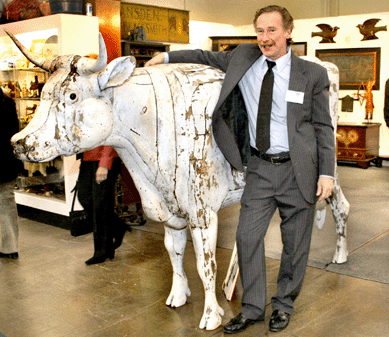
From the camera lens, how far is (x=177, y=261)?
3.38m

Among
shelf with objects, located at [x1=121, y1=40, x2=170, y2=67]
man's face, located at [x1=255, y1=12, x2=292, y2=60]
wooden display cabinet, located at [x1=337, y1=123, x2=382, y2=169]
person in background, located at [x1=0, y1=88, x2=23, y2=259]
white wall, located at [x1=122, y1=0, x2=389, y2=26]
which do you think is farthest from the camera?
white wall, located at [x1=122, y1=0, x2=389, y2=26]

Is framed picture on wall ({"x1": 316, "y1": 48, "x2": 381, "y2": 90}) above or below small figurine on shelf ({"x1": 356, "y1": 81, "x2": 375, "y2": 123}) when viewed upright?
above

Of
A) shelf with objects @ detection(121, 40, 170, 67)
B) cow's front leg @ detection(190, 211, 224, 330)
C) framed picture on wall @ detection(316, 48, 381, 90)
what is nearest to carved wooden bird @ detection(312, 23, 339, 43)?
framed picture on wall @ detection(316, 48, 381, 90)

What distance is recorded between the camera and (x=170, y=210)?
10.0 feet

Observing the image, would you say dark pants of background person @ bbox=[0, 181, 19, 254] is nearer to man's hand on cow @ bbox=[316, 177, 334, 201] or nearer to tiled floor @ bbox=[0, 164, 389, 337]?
tiled floor @ bbox=[0, 164, 389, 337]

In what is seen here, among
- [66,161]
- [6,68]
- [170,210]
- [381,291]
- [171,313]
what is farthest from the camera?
[6,68]

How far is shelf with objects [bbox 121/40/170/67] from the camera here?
24.9ft

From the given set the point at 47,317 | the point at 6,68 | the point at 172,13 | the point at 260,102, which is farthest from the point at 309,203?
the point at 172,13

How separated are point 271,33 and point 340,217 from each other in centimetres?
195

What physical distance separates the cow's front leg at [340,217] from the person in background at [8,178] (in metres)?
2.81

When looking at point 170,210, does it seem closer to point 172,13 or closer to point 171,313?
point 171,313

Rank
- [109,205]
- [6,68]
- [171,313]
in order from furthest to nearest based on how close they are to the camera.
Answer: [6,68], [109,205], [171,313]

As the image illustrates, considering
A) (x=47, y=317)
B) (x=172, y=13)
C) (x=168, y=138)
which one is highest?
(x=172, y=13)

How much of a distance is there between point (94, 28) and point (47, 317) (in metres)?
3.32
